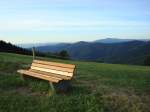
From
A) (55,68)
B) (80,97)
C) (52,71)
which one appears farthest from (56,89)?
(52,71)

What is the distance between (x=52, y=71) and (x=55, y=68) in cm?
25

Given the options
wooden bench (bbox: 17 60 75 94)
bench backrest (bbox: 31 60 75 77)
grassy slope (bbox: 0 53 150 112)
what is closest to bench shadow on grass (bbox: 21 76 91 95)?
grassy slope (bbox: 0 53 150 112)

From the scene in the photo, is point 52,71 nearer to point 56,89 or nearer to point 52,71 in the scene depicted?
point 52,71

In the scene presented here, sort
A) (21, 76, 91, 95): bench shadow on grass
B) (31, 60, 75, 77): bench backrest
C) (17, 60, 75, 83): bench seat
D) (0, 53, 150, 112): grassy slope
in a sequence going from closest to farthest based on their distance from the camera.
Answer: (0, 53, 150, 112): grassy slope < (21, 76, 91, 95): bench shadow on grass < (17, 60, 75, 83): bench seat < (31, 60, 75, 77): bench backrest

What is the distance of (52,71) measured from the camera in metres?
11.5

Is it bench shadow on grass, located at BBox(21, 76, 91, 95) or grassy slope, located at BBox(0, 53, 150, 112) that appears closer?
grassy slope, located at BBox(0, 53, 150, 112)

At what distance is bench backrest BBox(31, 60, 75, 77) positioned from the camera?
414 inches

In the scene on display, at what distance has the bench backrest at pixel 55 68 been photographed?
10.5 meters

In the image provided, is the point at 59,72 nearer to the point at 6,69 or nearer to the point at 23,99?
the point at 23,99

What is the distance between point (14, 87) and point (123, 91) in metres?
4.09

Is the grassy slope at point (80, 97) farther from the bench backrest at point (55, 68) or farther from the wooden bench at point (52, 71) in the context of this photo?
the bench backrest at point (55, 68)

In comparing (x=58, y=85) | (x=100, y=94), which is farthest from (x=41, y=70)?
(x=100, y=94)

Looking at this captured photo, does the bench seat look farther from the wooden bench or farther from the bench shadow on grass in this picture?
the bench shadow on grass

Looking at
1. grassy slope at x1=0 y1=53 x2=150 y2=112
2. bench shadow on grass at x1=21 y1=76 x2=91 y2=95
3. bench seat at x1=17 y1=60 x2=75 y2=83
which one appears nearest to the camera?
grassy slope at x1=0 y1=53 x2=150 y2=112
